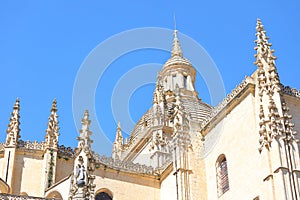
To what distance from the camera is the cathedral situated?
21375mm

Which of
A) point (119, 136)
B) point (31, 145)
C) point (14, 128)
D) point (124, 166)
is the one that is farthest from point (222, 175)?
point (119, 136)

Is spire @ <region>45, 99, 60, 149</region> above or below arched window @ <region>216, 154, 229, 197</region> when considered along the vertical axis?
above

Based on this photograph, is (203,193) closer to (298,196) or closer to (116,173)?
(116,173)

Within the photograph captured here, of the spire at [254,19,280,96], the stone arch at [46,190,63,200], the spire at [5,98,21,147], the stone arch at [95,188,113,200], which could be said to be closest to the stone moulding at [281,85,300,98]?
the spire at [254,19,280,96]

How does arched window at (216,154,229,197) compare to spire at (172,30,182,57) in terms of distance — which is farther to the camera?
spire at (172,30,182,57)

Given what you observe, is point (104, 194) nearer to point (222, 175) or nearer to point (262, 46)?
point (222, 175)

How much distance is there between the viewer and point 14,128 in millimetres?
31094

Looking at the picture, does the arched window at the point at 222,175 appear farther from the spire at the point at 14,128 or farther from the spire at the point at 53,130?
the spire at the point at 14,128

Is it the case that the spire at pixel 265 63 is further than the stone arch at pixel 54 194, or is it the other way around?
the stone arch at pixel 54 194

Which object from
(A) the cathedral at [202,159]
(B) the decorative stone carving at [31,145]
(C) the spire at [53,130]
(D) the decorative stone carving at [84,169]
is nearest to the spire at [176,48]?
(A) the cathedral at [202,159]

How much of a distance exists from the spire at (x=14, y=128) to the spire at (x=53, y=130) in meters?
1.60

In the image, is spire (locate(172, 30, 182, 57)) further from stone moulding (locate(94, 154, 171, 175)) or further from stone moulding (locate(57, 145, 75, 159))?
stone moulding (locate(57, 145, 75, 159))

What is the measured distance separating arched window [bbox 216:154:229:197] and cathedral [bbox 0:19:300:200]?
1.8 inches

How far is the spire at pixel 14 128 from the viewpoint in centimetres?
3052
